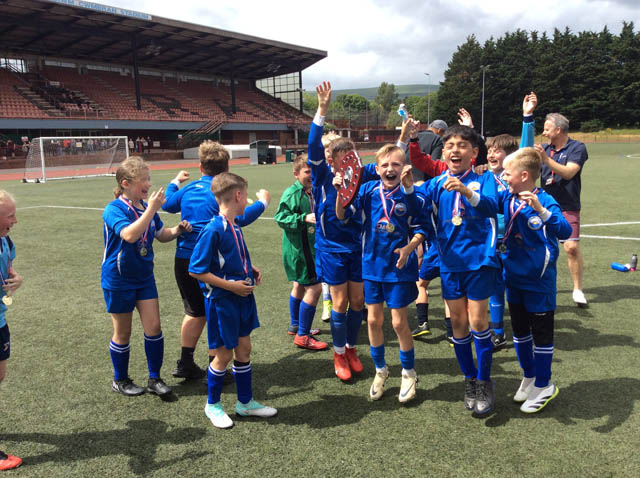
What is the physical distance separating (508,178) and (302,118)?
197ft

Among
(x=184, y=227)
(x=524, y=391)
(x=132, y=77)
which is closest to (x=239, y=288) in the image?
(x=184, y=227)

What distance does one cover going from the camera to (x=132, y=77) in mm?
50562

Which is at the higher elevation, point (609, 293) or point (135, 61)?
point (135, 61)

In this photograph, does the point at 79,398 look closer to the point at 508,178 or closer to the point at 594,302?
the point at 508,178

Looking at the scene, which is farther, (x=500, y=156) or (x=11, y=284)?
(x=500, y=156)

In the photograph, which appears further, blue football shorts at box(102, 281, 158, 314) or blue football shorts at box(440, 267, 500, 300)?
blue football shorts at box(102, 281, 158, 314)

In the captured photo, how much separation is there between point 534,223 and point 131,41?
4743 cm

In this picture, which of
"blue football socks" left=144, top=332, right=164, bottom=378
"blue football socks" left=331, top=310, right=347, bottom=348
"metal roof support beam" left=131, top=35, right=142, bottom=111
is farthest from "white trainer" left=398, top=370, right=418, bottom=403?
"metal roof support beam" left=131, top=35, right=142, bottom=111

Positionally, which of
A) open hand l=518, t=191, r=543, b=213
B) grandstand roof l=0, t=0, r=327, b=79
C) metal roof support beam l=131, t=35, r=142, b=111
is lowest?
open hand l=518, t=191, r=543, b=213

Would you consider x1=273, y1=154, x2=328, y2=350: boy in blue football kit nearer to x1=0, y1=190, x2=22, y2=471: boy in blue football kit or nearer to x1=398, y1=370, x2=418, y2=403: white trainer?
x1=398, y1=370, x2=418, y2=403: white trainer

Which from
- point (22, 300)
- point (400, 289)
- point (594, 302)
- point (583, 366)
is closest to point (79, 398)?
point (400, 289)

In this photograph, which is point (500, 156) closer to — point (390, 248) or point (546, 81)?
point (390, 248)

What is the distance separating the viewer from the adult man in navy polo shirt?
5131mm

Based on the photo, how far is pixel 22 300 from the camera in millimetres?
6105
